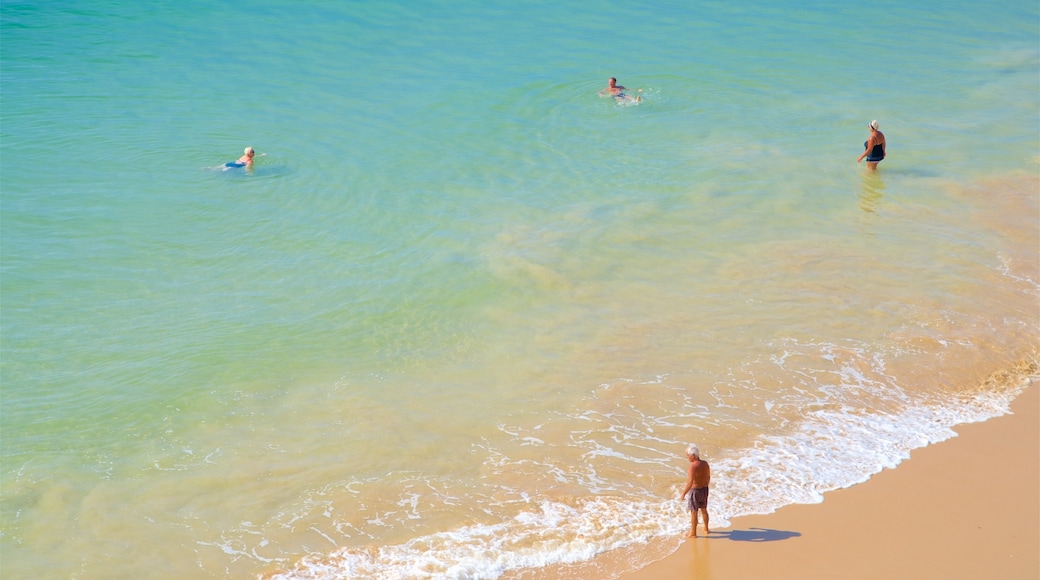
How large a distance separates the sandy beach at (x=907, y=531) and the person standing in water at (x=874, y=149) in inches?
354

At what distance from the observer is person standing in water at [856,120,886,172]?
59.0 ft

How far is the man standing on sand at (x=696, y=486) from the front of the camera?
8797 millimetres

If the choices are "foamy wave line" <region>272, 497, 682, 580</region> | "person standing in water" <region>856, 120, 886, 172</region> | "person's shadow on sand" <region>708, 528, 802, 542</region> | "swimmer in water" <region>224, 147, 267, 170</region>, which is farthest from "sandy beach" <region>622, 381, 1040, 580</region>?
"swimmer in water" <region>224, 147, 267, 170</region>

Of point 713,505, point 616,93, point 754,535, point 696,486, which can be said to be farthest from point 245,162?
point 754,535

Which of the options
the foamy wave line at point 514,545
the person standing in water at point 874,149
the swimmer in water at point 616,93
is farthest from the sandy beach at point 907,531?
the swimmer in water at point 616,93

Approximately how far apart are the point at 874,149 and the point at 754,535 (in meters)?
11.4

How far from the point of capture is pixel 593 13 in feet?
97.5

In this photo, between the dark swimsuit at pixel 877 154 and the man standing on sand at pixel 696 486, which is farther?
the dark swimsuit at pixel 877 154

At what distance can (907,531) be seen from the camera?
357 inches

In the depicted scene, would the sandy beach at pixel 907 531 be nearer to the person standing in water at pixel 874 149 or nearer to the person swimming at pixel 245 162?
the person standing in water at pixel 874 149

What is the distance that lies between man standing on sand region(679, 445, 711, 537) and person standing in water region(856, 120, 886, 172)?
1128 centimetres

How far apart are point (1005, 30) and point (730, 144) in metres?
16.0

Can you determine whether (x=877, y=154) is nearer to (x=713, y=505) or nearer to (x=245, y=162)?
(x=713, y=505)

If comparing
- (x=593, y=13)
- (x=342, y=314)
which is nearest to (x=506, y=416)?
(x=342, y=314)
